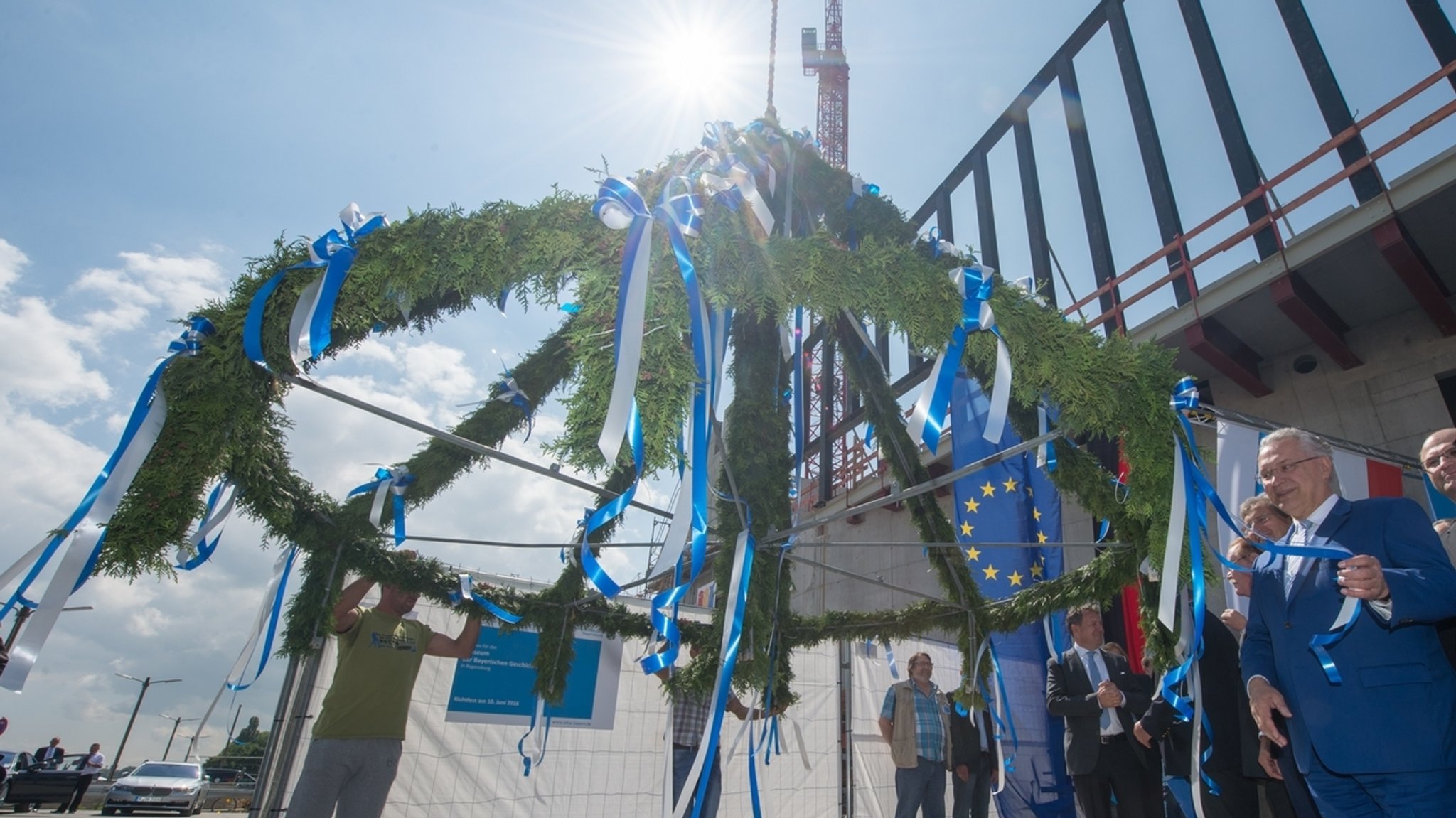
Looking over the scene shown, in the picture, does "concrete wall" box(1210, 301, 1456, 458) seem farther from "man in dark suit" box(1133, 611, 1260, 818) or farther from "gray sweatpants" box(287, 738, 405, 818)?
"gray sweatpants" box(287, 738, 405, 818)

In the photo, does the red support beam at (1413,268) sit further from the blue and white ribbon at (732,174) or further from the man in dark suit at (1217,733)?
the blue and white ribbon at (732,174)

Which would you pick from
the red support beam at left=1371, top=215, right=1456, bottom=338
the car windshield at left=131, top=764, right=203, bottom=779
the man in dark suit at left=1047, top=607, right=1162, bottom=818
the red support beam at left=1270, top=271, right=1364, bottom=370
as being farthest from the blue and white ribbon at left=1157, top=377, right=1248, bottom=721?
the car windshield at left=131, top=764, right=203, bottom=779

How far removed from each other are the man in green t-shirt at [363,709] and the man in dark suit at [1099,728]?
11.1 ft

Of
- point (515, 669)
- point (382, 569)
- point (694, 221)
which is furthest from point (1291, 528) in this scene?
point (515, 669)

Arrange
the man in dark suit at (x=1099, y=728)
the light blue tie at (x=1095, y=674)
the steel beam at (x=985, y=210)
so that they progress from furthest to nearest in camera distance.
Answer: the steel beam at (x=985, y=210), the light blue tie at (x=1095, y=674), the man in dark suit at (x=1099, y=728)

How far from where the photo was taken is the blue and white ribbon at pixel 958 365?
2.21 meters

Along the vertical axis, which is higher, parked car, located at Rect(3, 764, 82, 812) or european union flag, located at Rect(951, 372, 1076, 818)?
european union flag, located at Rect(951, 372, 1076, 818)

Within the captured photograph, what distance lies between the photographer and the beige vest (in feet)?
16.7

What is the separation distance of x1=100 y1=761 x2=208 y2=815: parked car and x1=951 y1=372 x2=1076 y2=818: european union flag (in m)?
18.1

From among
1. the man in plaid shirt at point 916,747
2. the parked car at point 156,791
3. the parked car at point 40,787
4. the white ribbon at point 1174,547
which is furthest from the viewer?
the parked car at point 156,791

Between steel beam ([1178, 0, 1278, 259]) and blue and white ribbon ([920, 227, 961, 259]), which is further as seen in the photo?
steel beam ([1178, 0, 1278, 259])

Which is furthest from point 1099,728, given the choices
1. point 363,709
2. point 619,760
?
point 363,709

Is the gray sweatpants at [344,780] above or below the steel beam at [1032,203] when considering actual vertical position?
below

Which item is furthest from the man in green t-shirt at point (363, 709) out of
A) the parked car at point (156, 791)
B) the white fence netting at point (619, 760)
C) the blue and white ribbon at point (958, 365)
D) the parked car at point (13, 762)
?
the parked car at point (156, 791)
